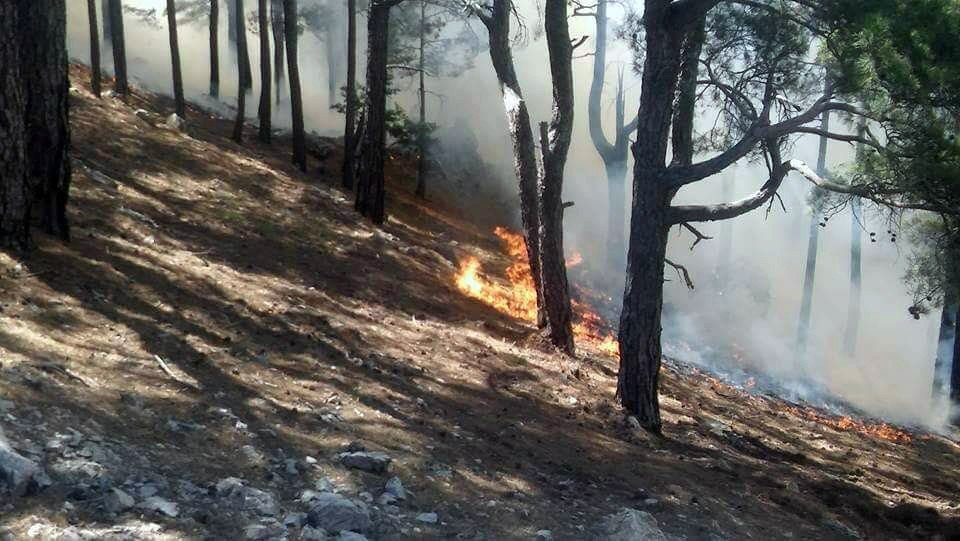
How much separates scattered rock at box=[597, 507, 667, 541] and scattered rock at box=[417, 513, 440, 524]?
47.8 inches

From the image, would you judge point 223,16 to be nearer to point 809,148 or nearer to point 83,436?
point 809,148

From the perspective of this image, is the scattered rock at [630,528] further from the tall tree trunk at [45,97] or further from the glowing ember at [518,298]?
the glowing ember at [518,298]

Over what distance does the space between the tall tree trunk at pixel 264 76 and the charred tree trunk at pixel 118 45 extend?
3.43 m

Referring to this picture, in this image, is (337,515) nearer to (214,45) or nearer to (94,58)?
(94,58)

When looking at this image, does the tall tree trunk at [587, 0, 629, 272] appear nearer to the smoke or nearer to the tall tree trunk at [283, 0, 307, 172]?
the smoke

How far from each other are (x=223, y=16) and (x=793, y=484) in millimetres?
44268

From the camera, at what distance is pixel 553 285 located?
13719 mm

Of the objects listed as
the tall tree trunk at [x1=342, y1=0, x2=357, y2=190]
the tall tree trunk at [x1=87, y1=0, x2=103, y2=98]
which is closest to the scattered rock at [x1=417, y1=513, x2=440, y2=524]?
the tall tree trunk at [x1=342, y1=0, x2=357, y2=190]

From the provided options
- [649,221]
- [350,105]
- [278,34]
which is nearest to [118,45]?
[350,105]

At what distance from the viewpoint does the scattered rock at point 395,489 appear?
6.22 meters

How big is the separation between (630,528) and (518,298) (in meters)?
11.5

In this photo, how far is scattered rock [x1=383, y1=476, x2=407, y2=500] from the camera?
622 centimetres

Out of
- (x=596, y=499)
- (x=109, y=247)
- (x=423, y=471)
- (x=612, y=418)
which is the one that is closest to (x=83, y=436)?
(x=423, y=471)

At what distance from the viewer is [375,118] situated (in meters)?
18.6
